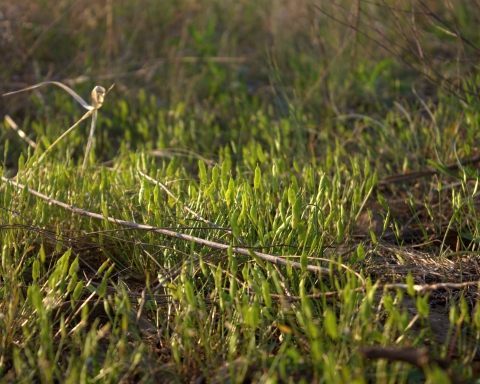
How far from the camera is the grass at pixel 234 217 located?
1340 millimetres

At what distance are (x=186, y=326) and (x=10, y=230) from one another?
733mm

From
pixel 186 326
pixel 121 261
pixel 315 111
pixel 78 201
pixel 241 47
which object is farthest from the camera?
pixel 241 47

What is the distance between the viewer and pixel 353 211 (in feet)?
6.56

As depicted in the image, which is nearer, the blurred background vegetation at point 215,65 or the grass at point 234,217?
the grass at point 234,217

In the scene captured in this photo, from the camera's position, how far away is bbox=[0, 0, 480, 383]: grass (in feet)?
4.40

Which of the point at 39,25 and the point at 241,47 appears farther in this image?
the point at 241,47

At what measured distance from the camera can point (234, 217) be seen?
163 cm

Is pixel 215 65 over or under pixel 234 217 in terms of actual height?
under

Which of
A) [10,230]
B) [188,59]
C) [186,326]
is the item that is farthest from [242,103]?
[186,326]

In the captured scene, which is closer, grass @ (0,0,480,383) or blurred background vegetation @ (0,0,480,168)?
grass @ (0,0,480,383)

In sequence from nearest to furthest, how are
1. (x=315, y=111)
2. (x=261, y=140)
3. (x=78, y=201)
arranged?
(x=78, y=201), (x=261, y=140), (x=315, y=111)

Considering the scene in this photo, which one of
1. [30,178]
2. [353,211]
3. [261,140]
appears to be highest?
[30,178]

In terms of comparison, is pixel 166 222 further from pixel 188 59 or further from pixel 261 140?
pixel 188 59

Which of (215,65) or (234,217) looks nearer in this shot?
(234,217)
